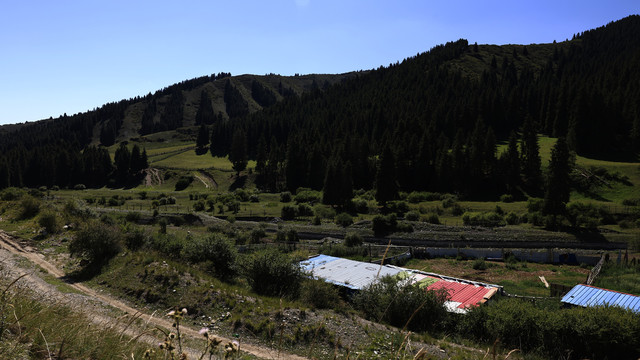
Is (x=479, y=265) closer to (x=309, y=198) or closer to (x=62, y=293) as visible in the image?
(x=62, y=293)

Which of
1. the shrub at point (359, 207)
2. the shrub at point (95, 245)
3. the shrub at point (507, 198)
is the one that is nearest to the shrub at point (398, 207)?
the shrub at point (359, 207)

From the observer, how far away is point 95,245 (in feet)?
62.5

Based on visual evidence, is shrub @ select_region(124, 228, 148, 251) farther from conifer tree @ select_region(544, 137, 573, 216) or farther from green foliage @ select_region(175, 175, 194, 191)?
green foliage @ select_region(175, 175, 194, 191)

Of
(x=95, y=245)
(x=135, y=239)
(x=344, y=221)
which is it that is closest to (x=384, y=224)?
(x=344, y=221)

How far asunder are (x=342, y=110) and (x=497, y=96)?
57.0m

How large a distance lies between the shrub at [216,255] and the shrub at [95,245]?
394cm

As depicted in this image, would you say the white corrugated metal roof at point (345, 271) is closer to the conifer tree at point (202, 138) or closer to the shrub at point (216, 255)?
the shrub at point (216, 255)

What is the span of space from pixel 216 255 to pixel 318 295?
722cm

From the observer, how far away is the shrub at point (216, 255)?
20.0 meters

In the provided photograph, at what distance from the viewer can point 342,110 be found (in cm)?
13988

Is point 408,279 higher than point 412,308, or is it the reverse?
point 412,308

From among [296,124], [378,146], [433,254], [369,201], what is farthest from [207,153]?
[433,254]

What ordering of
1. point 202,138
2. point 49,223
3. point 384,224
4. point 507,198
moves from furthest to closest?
point 202,138
point 507,198
point 384,224
point 49,223

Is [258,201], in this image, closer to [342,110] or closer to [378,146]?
[378,146]
